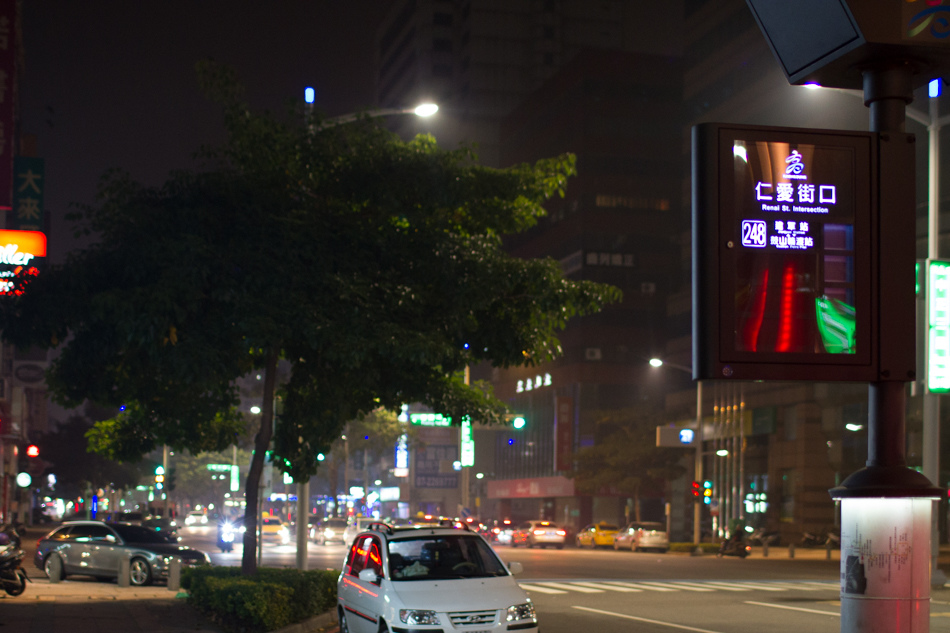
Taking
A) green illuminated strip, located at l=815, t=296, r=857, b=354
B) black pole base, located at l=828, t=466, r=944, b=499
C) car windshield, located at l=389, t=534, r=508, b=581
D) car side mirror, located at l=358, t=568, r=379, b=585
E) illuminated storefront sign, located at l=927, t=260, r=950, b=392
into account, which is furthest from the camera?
illuminated storefront sign, located at l=927, t=260, r=950, b=392

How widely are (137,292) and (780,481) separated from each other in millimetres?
52677

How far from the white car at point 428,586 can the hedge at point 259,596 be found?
155 cm

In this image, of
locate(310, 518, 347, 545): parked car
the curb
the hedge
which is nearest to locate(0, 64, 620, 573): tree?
the hedge

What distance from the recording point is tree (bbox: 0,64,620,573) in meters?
15.5

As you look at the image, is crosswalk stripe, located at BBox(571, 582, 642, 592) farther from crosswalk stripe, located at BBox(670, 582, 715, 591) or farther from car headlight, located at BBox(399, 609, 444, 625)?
car headlight, located at BBox(399, 609, 444, 625)

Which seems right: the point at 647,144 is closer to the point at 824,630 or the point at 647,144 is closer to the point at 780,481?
the point at 780,481

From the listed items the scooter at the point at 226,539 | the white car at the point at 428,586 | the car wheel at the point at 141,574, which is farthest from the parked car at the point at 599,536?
the white car at the point at 428,586

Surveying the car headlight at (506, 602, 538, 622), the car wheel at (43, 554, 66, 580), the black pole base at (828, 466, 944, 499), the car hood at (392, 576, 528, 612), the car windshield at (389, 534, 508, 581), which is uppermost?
the black pole base at (828, 466, 944, 499)

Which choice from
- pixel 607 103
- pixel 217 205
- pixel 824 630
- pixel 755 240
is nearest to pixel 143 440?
pixel 217 205

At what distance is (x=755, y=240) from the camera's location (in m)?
4.79

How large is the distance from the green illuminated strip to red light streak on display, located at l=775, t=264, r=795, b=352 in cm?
13

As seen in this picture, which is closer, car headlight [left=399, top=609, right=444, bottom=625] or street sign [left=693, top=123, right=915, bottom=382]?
street sign [left=693, top=123, right=915, bottom=382]

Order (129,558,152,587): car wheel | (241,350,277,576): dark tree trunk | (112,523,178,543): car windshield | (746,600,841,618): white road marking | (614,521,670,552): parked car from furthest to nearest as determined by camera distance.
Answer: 1. (614,521,670,552): parked car
2. (112,523,178,543): car windshield
3. (129,558,152,587): car wheel
4. (746,600,841,618): white road marking
5. (241,350,277,576): dark tree trunk

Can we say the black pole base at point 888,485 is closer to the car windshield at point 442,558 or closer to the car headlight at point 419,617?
the car headlight at point 419,617
